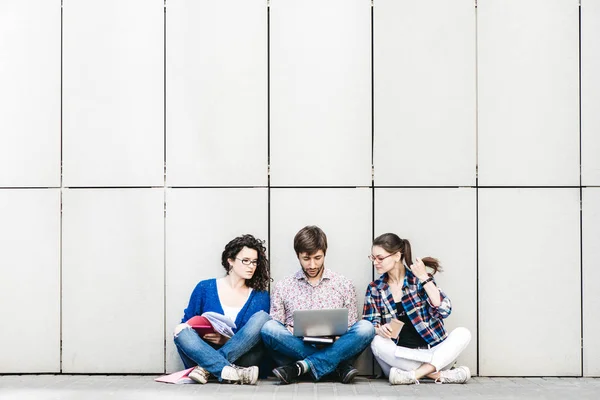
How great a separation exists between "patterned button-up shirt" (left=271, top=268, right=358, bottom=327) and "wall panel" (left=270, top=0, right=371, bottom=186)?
3.41 feet

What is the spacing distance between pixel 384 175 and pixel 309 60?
4.68ft

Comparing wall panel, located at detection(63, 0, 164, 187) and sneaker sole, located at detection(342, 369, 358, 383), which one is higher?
wall panel, located at detection(63, 0, 164, 187)

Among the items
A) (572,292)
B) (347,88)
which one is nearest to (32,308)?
(347,88)

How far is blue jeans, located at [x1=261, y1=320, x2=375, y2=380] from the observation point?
22.5 ft

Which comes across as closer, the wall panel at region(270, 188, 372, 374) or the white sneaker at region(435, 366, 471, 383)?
the white sneaker at region(435, 366, 471, 383)

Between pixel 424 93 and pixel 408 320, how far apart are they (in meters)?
2.34

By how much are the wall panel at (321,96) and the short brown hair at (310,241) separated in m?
0.72

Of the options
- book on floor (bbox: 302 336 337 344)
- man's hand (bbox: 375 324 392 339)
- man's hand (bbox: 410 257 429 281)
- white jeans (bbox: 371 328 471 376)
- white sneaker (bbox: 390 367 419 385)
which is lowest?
white sneaker (bbox: 390 367 419 385)

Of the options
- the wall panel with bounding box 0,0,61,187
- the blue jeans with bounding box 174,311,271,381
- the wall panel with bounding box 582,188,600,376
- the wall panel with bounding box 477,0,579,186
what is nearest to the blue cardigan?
the blue jeans with bounding box 174,311,271,381

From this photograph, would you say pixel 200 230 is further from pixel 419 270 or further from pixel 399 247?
pixel 419 270

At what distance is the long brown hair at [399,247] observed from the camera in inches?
285

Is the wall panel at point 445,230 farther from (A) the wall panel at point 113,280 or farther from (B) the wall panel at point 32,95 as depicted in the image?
(B) the wall panel at point 32,95

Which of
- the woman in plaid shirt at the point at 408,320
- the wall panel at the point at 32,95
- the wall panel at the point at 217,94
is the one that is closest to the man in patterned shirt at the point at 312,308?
the woman in plaid shirt at the point at 408,320

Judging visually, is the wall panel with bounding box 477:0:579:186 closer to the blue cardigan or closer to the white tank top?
Result: the blue cardigan
